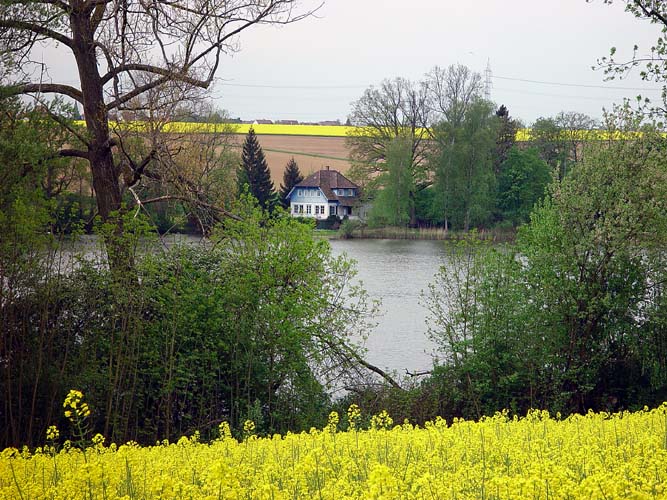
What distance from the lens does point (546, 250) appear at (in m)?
20.1

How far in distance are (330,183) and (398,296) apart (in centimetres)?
3468

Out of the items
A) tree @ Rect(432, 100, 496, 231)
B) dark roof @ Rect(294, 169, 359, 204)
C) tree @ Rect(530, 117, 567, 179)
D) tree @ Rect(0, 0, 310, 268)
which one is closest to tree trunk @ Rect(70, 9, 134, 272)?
tree @ Rect(0, 0, 310, 268)

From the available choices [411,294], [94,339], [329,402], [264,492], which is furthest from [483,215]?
[264,492]

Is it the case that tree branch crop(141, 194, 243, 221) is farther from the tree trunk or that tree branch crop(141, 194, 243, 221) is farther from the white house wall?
the white house wall

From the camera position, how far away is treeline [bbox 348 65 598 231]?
5456cm

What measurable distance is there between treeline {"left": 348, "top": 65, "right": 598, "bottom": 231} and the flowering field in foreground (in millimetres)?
42763

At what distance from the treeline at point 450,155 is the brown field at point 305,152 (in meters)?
4.14

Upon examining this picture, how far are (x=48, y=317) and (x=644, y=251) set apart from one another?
14.1 m

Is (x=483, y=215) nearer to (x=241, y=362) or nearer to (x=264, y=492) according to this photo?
(x=241, y=362)

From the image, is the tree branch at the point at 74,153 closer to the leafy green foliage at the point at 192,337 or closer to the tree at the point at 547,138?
the leafy green foliage at the point at 192,337

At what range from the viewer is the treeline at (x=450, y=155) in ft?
179

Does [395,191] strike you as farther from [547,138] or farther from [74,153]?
[74,153]

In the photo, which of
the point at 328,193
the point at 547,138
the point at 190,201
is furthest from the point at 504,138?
the point at 190,201

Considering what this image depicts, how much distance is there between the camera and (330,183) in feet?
207
